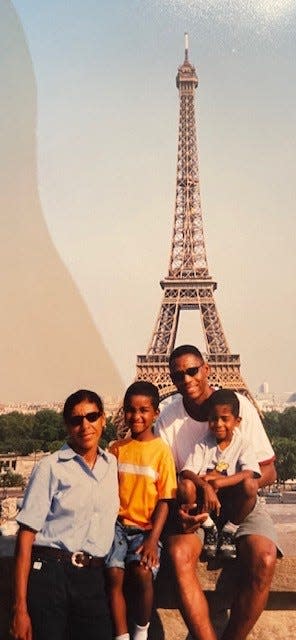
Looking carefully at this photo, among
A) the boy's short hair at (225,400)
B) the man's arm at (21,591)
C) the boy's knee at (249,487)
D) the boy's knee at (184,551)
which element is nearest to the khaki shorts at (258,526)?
the boy's knee at (249,487)

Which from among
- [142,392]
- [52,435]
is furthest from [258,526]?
[52,435]

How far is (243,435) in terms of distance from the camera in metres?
4.00

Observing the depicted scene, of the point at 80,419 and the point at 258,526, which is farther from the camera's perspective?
the point at 258,526

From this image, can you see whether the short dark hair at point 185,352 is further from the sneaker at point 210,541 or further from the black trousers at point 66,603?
the black trousers at point 66,603

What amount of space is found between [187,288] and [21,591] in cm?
4920

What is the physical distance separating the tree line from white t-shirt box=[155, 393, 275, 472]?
1633 inches

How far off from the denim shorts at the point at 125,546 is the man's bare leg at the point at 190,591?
0.36 feet

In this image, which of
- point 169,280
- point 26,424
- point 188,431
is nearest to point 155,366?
point 169,280

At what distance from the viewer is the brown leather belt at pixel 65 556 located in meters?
3.32

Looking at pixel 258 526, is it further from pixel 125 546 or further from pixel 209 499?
pixel 125 546

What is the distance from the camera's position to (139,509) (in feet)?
11.9

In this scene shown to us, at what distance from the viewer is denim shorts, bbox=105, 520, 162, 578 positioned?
3.50 m

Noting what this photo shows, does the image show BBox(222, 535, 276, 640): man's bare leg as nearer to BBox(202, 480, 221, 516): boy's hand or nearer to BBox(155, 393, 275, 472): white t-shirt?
BBox(202, 480, 221, 516): boy's hand

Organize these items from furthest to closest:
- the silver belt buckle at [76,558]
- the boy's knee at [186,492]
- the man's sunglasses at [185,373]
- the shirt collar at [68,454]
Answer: the man's sunglasses at [185,373] → the boy's knee at [186,492] → the shirt collar at [68,454] → the silver belt buckle at [76,558]
